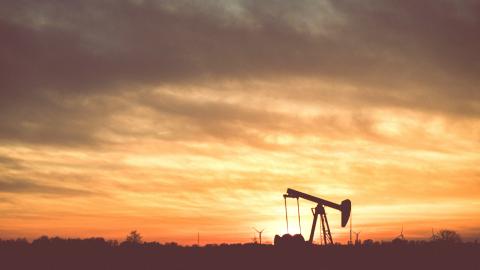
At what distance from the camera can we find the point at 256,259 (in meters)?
30.6

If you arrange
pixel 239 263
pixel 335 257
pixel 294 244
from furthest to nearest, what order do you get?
1. pixel 294 244
2. pixel 335 257
3. pixel 239 263

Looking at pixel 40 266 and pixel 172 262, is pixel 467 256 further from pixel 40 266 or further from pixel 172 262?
pixel 40 266

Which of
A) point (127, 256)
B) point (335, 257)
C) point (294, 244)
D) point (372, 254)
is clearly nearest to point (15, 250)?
point (127, 256)

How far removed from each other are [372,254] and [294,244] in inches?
179

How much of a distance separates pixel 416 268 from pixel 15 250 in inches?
935

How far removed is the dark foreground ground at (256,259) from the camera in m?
27.1

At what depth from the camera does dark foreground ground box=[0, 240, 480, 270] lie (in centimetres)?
2712

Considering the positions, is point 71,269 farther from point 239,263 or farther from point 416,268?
point 416,268

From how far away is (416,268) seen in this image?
26.5 m

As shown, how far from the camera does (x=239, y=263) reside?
28578 mm

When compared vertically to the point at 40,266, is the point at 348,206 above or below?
above

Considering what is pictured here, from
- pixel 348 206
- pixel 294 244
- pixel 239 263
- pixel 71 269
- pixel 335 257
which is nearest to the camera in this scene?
pixel 71 269

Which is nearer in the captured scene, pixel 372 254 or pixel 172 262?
pixel 172 262

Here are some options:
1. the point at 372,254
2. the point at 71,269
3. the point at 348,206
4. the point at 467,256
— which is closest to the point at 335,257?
the point at 372,254
